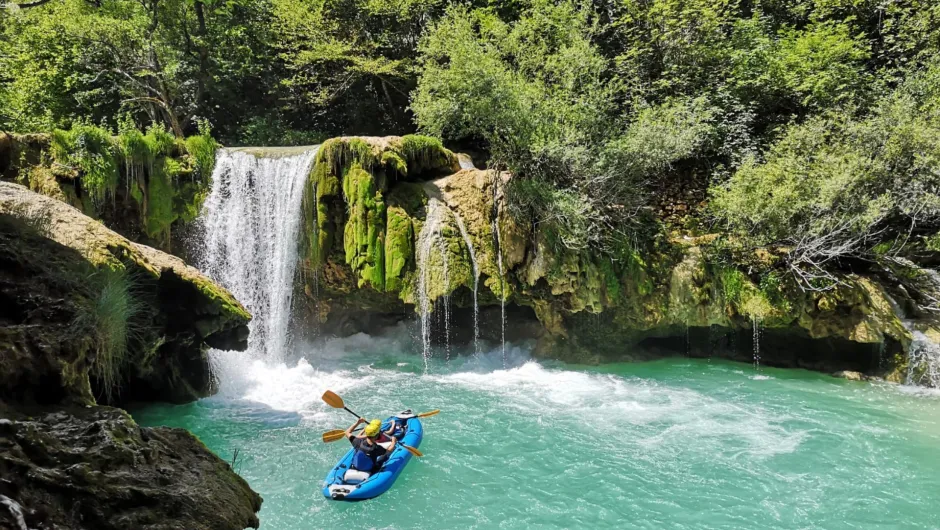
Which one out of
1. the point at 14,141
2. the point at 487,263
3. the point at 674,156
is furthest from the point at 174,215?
the point at 674,156

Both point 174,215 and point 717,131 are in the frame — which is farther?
point 717,131

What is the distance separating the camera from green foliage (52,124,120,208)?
962cm

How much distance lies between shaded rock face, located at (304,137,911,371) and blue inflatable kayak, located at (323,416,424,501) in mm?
4662

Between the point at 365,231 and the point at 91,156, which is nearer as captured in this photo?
the point at 91,156

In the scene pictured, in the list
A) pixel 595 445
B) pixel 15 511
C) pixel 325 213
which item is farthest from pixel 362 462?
pixel 325 213

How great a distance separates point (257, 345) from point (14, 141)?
578cm

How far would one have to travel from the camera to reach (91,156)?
32.2ft

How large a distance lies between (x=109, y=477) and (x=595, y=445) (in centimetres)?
628

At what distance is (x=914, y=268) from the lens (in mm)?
10531

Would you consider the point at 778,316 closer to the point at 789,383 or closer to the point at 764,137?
the point at 789,383

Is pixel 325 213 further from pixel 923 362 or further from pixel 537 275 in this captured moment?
pixel 923 362

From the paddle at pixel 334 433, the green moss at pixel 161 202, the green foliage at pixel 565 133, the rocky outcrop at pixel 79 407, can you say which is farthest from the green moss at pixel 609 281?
the green moss at pixel 161 202

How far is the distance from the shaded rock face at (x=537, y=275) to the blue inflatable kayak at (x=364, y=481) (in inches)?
184

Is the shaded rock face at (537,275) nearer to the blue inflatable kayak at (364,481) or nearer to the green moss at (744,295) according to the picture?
the green moss at (744,295)
